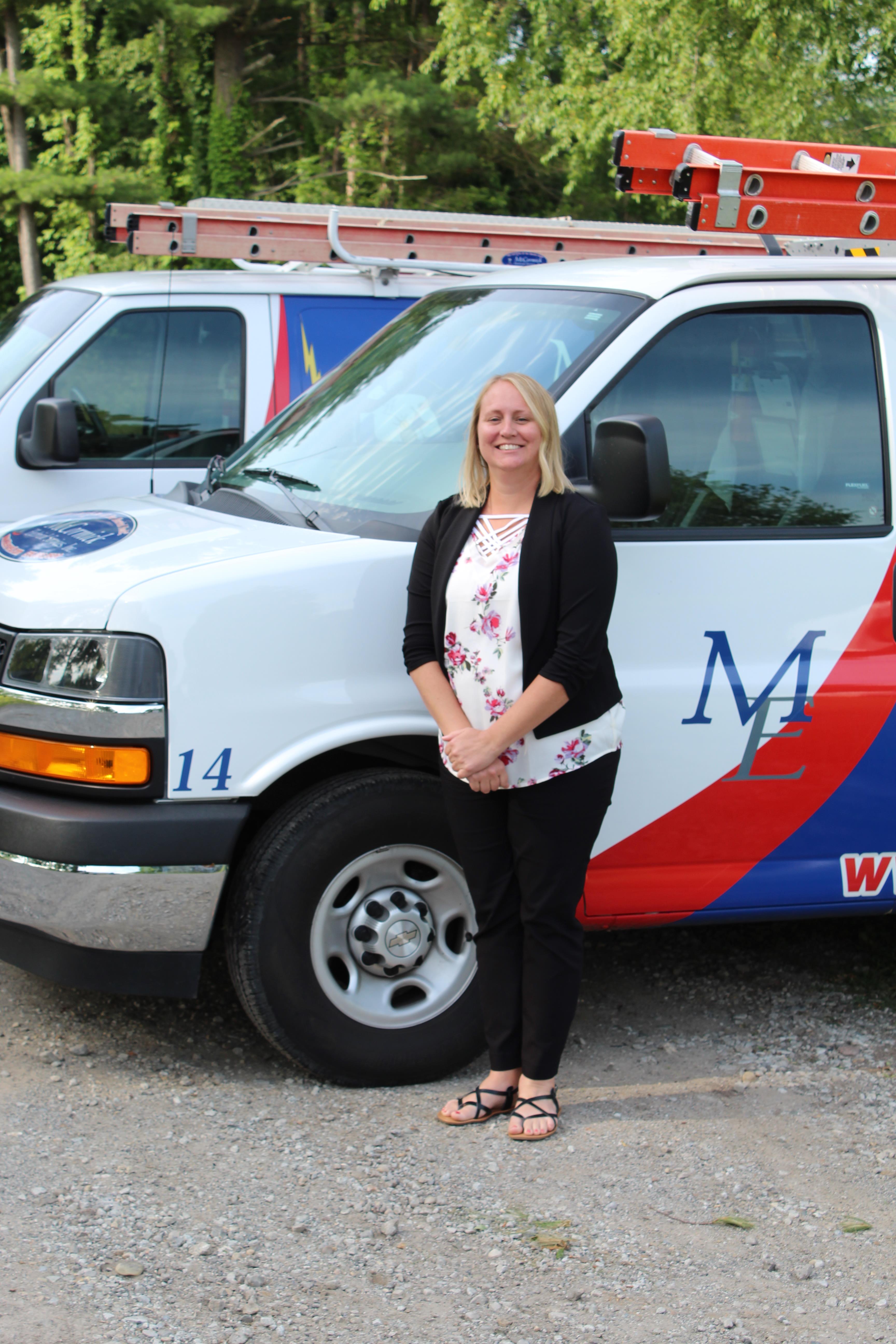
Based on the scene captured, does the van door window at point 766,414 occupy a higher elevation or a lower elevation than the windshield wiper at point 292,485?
higher

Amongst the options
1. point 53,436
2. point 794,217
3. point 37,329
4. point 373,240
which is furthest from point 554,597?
point 37,329

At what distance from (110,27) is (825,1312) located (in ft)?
87.6

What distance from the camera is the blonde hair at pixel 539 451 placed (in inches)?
135

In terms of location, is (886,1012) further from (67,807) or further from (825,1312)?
(67,807)

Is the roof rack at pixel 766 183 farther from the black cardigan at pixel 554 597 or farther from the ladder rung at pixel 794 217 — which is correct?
A: the black cardigan at pixel 554 597

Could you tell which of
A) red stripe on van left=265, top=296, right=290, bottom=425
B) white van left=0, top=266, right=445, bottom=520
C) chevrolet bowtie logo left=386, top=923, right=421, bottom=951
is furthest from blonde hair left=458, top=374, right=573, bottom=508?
red stripe on van left=265, top=296, right=290, bottom=425

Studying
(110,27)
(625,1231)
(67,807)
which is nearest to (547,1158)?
(625,1231)

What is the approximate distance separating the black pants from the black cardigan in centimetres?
20

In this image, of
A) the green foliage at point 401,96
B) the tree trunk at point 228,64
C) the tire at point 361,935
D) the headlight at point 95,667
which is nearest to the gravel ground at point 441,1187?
the tire at point 361,935

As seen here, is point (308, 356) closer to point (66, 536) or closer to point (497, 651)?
point (66, 536)

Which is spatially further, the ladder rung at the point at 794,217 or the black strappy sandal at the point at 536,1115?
the ladder rung at the point at 794,217

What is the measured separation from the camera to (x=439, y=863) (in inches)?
150

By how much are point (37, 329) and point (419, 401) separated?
145 inches

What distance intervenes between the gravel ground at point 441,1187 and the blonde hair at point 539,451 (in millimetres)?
1615
